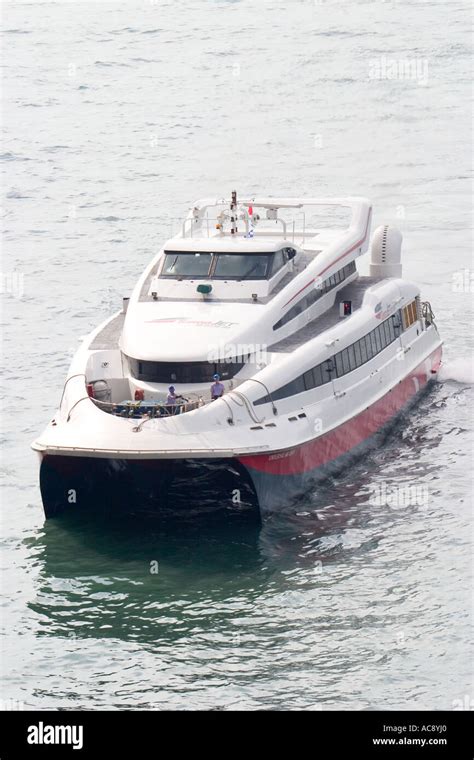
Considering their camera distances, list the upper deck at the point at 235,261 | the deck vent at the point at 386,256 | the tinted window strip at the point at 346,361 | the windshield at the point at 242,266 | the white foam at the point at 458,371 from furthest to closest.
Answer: the white foam at the point at 458,371 < the deck vent at the point at 386,256 < the windshield at the point at 242,266 < the upper deck at the point at 235,261 < the tinted window strip at the point at 346,361

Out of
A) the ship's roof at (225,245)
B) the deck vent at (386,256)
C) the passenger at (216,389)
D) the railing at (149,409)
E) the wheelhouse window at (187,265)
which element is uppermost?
the ship's roof at (225,245)

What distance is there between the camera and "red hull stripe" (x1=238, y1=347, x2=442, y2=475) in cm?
3722

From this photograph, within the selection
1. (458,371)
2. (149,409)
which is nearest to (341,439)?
(149,409)

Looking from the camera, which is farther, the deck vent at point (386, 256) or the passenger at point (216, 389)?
the deck vent at point (386, 256)

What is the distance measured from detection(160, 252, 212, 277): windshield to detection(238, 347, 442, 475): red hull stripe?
19.5 feet

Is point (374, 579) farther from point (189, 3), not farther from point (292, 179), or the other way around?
point (189, 3)

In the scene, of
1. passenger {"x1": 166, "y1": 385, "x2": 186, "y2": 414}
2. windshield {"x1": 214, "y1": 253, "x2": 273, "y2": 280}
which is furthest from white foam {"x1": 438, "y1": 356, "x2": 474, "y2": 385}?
passenger {"x1": 166, "y1": 385, "x2": 186, "y2": 414}

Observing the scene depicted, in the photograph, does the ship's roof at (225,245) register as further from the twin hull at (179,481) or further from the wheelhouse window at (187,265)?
the twin hull at (179,481)

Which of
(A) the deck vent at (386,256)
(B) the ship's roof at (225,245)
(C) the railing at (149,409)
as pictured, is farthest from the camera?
(A) the deck vent at (386,256)

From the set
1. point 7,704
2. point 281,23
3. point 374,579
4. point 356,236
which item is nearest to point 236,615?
point 374,579

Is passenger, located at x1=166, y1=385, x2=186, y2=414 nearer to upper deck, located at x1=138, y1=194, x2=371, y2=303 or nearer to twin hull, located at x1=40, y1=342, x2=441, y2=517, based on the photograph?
twin hull, located at x1=40, y1=342, x2=441, y2=517

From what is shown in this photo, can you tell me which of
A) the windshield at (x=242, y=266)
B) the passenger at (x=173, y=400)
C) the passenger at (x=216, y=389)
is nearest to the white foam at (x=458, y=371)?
the windshield at (x=242, y=266)

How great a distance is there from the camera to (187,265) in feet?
140

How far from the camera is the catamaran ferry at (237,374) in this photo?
36344 mm
